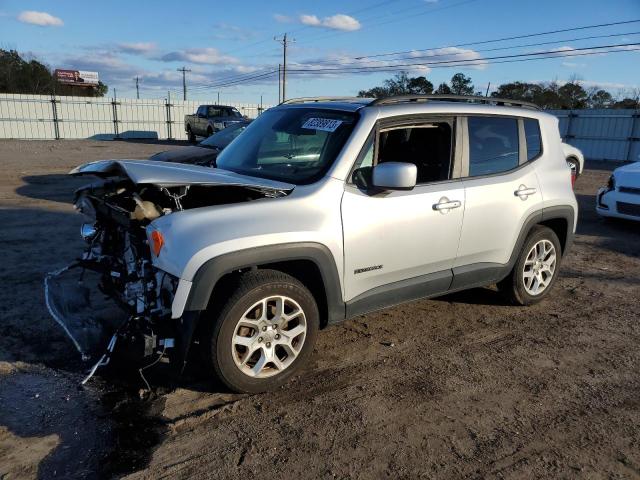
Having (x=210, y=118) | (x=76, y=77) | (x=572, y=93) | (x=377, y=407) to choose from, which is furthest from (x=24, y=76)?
(x=377, y=407)

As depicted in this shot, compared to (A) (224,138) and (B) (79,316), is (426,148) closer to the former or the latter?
(B) (79,316)

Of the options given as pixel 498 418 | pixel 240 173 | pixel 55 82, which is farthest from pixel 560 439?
pixel 55 82

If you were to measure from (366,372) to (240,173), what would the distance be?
1.84 metres

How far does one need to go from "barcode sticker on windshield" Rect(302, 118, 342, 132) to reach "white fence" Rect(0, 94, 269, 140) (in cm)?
3306

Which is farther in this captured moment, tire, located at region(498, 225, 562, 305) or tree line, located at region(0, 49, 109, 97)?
tree line, located at region(0, 49, 109, 97)

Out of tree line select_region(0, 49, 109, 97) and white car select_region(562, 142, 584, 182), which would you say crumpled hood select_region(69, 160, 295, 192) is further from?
tree line select_region(0, 49, 109, 97)

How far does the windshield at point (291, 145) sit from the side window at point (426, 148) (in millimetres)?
480

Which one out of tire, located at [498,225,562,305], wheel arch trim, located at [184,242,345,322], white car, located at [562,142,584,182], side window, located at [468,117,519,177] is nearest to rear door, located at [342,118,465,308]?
wheel arch trim, located at [184,242,345,322]

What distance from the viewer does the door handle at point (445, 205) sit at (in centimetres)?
411

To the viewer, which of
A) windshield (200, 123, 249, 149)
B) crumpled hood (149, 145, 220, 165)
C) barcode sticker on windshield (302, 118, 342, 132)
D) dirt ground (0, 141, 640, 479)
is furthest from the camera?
windshield (200, 123, 249, 149)

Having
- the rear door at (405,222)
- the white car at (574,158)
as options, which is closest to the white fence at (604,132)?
the white car at (574,158)

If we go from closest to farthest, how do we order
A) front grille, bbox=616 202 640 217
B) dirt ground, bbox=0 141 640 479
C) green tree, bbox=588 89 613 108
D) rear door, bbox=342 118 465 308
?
dirt ground, bbox=0 141 640 479, rear door, bbox=342 118 465 308, front grille, bbox=616 202 640 217, green tree, bbox=588 89 613 108

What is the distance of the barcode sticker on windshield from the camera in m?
4.01

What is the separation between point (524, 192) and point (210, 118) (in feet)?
82.6
